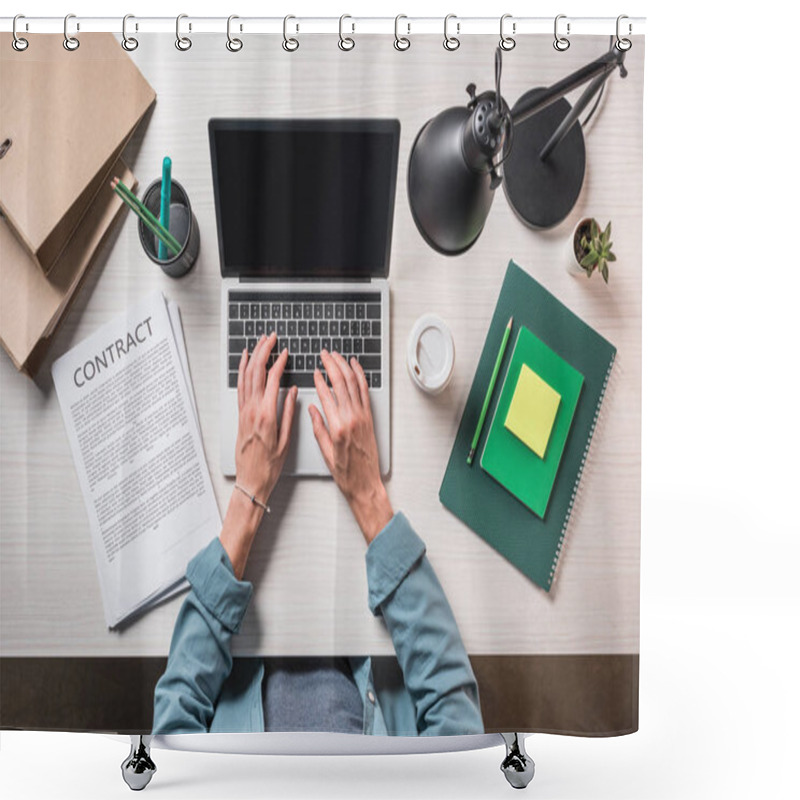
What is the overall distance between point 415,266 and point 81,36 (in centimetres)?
61

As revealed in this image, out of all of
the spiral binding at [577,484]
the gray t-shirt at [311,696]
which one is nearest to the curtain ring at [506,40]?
the spiral binding at [577,484]

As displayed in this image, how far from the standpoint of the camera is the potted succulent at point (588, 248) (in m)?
1.44

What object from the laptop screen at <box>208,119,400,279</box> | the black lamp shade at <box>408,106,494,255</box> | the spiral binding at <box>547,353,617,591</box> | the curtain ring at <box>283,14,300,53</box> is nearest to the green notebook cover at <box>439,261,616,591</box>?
the spiral binding at <box>547,353,617,591</box>

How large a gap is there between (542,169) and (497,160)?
74 mm

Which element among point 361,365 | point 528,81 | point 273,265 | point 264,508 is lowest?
point 264,508

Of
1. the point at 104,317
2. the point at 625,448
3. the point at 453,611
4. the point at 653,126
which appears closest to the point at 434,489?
the point at 453,611

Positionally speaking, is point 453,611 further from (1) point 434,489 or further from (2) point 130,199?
(2) point 130,199

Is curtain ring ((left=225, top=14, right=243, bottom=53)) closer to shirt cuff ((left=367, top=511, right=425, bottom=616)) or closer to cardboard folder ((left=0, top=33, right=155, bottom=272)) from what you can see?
cardboard folder ((left=0, top=33, right=155, bottom=272))

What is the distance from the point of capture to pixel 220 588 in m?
1.41

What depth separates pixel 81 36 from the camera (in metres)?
1.44

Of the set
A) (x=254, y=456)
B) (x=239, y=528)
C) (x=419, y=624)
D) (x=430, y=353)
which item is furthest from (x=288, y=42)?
(x=419, y=624)

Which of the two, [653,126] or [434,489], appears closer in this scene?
[434,489]

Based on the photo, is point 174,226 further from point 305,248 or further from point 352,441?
point 352,441

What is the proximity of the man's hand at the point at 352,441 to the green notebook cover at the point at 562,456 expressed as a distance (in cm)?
11
